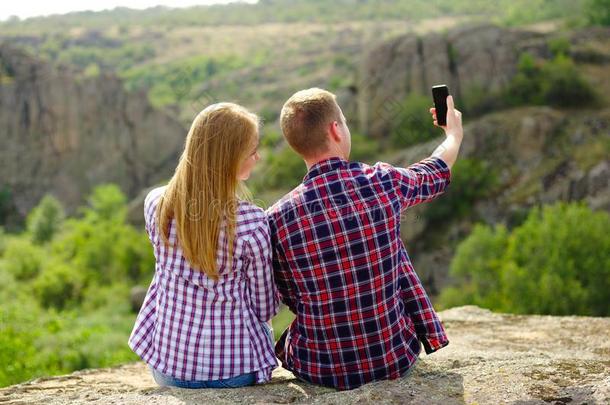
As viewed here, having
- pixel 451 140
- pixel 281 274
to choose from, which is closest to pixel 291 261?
pixel 281 274

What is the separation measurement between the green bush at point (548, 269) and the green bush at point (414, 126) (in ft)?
32.4

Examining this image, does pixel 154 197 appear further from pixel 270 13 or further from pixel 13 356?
pixel 270 13

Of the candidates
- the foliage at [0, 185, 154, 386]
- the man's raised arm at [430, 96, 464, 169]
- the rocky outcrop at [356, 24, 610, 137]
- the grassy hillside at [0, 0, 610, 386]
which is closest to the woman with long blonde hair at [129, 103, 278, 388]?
the man's raised arm at [430, 96, 464, 169]

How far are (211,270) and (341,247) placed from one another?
27.8 inches

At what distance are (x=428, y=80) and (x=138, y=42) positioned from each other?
291 feet

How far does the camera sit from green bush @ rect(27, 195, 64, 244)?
44.0m

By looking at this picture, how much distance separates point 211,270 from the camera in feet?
12.0

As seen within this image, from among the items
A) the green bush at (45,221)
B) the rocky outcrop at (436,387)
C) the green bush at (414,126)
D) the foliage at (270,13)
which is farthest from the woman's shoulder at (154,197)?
the foliage at (270,13)

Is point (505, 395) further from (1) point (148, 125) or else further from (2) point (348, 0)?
(2) point (348, 0)

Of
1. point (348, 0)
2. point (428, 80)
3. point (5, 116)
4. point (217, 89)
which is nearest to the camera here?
point (428, 80)

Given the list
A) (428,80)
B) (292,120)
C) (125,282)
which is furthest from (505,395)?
(428,80)

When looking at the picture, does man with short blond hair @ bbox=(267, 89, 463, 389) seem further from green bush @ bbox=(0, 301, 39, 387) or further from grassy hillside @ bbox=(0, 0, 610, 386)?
green bush @ bbox=(0, 301, 39, 387)

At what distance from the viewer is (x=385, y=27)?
367ft

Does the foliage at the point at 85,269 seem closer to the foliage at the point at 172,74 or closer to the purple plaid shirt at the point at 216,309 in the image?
the purple plaid shirt at the point at 216,309
